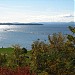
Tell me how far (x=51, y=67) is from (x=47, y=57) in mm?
636

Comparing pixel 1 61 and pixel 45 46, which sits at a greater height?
pixel 45 46

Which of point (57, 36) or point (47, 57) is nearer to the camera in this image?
point (47, 57)

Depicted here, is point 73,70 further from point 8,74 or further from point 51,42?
point 51,42

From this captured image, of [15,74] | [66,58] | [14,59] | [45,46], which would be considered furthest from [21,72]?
[14,59]

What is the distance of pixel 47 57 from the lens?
13594 millimetres

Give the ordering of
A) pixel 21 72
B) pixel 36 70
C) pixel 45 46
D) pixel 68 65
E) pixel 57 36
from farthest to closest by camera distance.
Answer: pixel 57 36, pixel 45 46, pixel 36 70, pixel 68 65, pixel 21 72

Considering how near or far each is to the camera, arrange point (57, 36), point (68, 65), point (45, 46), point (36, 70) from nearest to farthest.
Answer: point (68, 65), point (36, 70), point (45, 46), point (57, 36)

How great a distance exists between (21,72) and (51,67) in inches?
132

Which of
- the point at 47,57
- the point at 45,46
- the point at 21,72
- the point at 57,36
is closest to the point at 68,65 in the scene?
the point at 47,57

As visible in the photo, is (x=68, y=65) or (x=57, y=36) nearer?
(x=68, y=65)

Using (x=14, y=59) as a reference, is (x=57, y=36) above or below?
above

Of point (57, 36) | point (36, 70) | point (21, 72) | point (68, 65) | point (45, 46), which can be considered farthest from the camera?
point (57, 36)

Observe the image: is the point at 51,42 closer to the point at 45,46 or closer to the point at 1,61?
the point at 45,46

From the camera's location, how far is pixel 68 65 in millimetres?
12922
